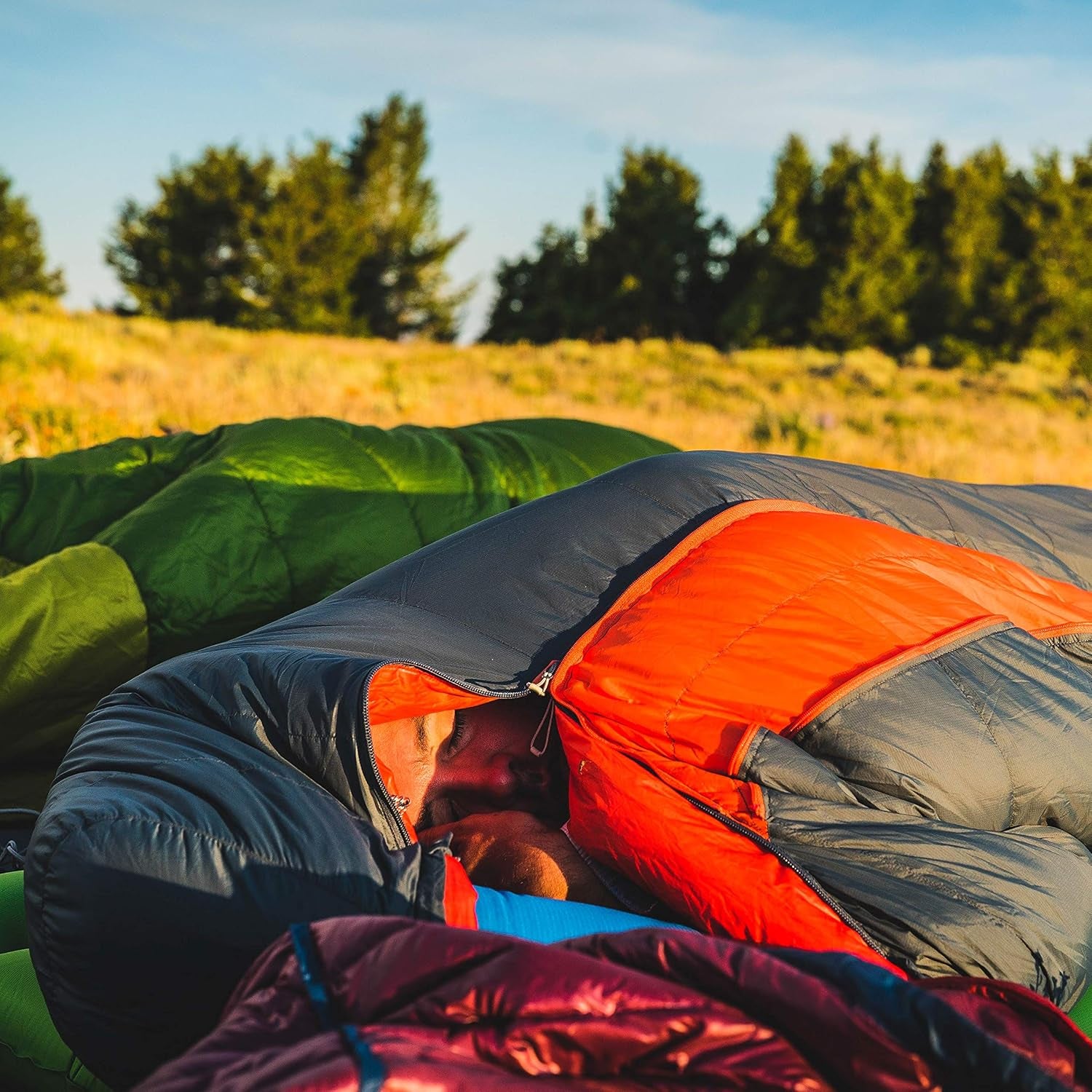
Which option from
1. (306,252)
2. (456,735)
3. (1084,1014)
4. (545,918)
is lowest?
(1084,1014)

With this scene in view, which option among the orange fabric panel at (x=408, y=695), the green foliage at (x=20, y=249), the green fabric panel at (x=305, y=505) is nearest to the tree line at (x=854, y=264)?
the green foliage at (x=20, y=249)

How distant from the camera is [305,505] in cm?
314

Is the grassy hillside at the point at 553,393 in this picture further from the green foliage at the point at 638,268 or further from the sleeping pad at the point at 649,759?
the green foliage at the point at 638,268

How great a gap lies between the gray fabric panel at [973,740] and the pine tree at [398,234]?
83.9 feet

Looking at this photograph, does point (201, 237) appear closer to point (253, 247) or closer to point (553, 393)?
point (253, 247)

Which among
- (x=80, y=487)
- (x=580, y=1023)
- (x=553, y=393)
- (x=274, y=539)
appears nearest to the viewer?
(x=580, y=1023)

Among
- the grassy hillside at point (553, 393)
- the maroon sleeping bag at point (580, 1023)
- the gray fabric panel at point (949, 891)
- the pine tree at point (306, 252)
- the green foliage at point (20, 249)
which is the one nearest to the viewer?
the maroon sleeping bag at point (580, 1023)

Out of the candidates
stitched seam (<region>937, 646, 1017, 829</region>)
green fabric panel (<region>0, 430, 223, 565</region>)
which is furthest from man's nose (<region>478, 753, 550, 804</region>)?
green fabric panel (<region>0, 430, 223, 565</region>)

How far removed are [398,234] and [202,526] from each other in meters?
25.5

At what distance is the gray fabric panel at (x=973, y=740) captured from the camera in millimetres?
1783

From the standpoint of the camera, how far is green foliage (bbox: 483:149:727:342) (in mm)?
23719

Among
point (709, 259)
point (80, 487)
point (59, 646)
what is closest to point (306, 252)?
point (709, 259)

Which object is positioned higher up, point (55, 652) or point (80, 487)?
point (80, 487)

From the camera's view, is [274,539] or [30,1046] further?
[274,539]
